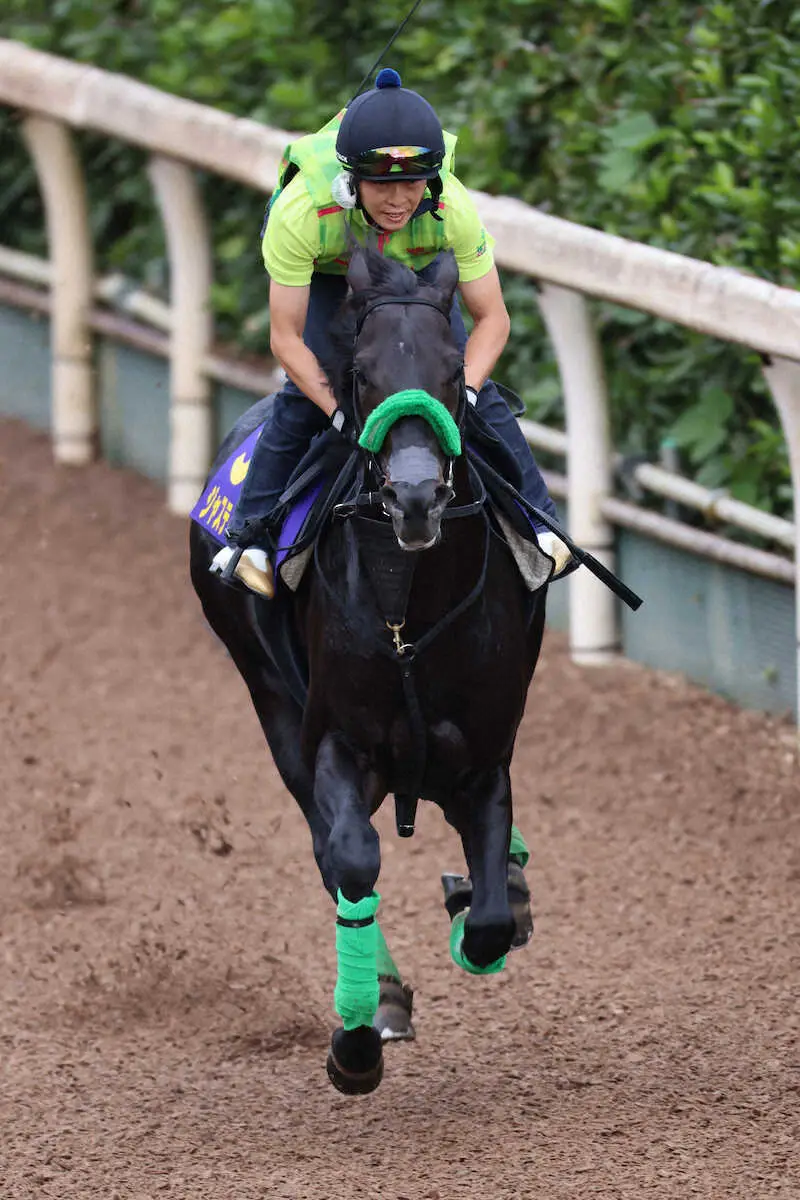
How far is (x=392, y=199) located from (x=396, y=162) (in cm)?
11

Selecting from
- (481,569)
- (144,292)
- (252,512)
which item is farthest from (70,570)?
(481,569)

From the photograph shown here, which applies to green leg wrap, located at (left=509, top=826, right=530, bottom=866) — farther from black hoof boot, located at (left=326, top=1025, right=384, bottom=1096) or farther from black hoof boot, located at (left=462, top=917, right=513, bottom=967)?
black hoof boot, located at (left=326, top=1025, right=384, bottom=1096)

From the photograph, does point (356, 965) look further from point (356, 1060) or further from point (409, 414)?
point (409, 414)

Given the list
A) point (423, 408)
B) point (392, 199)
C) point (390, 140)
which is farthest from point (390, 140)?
point (423, 408)

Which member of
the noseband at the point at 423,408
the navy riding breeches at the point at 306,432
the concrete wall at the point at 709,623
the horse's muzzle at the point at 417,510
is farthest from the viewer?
the concrete wall at the point at 709,623

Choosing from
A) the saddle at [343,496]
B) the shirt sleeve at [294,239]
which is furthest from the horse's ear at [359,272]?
the saddle at [343,496]

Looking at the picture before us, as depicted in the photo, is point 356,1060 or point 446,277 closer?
point 446,277

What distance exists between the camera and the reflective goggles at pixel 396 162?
17.7 feet

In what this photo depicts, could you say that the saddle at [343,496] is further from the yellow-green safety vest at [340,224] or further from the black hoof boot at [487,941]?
the black hoof boot at [487,941]

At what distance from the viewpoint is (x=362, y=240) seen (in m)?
5.64

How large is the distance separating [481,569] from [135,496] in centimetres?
653

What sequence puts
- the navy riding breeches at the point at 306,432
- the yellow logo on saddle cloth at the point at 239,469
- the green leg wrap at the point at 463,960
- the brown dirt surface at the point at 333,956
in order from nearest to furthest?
the brown dirt surface at the point at 333,956
the green leg wrap at the point at 463,960
the navy riding breeches at the point at 306,432
the yellow logo on saddle cloth at the point at 239,469

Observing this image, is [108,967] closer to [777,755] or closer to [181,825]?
[181,825]

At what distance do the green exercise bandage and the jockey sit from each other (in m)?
0.40
